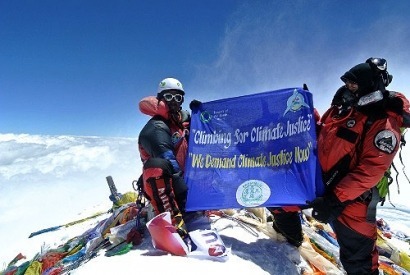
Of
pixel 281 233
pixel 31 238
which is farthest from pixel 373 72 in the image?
pixel 31 238

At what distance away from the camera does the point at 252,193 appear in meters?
3.96

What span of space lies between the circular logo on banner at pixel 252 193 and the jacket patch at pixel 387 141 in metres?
1.30

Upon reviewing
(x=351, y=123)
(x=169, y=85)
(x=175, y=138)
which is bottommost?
(x=351, y=123)

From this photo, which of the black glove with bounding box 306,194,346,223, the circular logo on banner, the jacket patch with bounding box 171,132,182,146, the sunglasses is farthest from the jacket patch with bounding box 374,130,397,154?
the sunglasses

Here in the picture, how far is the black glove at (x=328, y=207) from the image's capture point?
11.4 ft

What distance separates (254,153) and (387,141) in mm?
1510

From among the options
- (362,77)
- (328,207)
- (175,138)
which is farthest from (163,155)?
(362,77)

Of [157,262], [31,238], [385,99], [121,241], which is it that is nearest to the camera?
[157,262]

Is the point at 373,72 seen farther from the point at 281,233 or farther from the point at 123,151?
the point at 123,151

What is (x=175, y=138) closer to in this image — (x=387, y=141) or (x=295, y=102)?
(x=295, y=102)

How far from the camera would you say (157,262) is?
3.11 m

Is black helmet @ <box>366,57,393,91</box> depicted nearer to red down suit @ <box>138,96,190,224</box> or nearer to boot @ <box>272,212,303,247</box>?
boot @ <box>272,212,303,247</box>

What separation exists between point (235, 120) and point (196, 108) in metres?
0.61

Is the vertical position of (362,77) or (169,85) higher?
(169,85)
